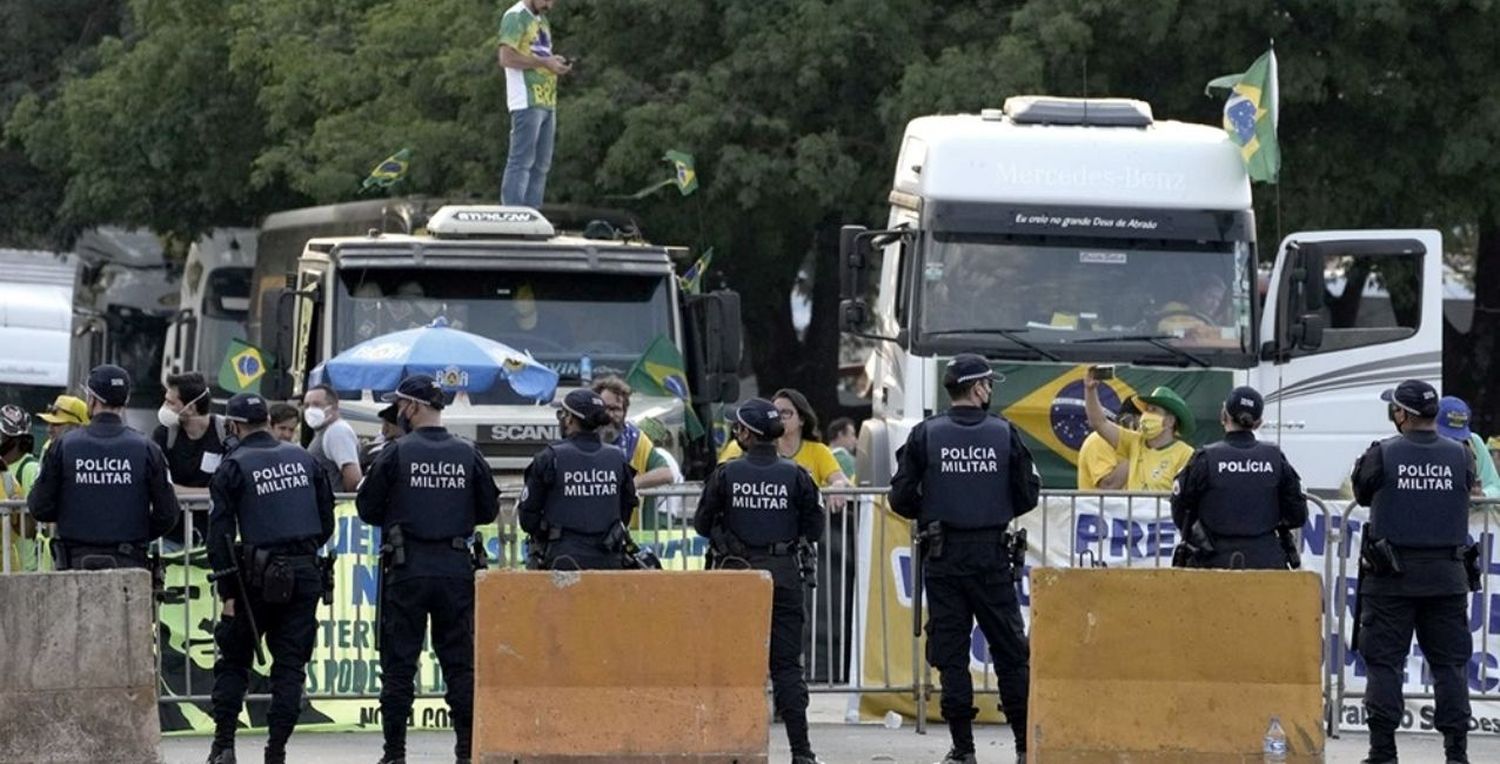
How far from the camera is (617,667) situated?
1076cm

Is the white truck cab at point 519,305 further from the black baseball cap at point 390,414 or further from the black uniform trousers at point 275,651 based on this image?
the black uniform trousers at point 275,651

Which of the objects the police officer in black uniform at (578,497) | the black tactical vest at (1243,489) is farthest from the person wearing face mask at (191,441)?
the black tactical vest at (1243,489)

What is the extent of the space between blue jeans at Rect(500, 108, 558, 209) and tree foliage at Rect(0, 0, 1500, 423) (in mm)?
3987

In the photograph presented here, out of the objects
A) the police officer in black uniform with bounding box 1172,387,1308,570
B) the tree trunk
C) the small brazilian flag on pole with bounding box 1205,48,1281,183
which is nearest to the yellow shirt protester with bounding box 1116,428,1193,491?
the police officer in black uniform with bounding box 1172,387,1308,570

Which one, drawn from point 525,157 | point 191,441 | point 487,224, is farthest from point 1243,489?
point 525,157

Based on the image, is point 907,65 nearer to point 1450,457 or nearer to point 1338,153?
point 1338,153

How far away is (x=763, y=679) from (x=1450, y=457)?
123 inches

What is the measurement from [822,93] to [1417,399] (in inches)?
486

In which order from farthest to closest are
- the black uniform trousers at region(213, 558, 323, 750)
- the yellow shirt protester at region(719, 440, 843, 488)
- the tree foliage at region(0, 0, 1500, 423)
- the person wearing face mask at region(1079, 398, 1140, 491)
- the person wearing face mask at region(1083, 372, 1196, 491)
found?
1. the tree foliage at region(0, 0, 1500, 423)
2. the person wearing face mask at region(1079, 398, 1140, 491)
3. the person wearing face mask at region(1083, 372, 1196, 491)
4. the yellow shirt protester at region(719, 440, 843, 488)
5. the black uniform trousers at region(213, 558, 323, 750)

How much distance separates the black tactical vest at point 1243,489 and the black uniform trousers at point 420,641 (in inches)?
125

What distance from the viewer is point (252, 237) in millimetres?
28594

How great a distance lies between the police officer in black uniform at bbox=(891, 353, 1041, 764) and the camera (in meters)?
11.5

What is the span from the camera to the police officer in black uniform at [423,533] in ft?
36.8

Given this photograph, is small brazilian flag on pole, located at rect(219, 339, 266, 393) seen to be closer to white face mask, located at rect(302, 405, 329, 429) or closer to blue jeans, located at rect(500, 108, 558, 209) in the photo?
blue jeans, located at rect(500, 108, 558, 209)
